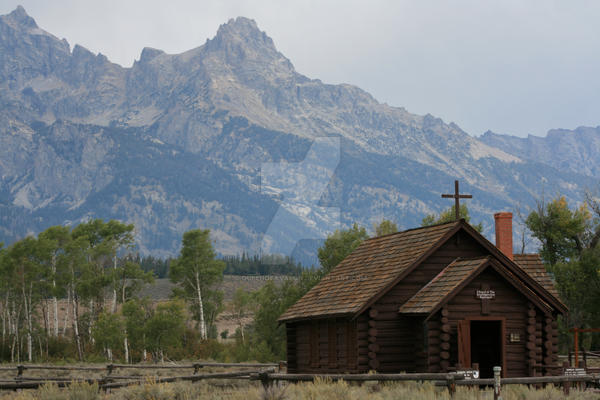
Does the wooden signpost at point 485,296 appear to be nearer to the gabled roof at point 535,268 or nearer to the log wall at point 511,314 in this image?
the log wall at point 511,314

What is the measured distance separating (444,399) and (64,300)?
14420 cm

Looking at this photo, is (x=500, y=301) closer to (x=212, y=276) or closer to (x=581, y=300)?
(x=581, y=300)

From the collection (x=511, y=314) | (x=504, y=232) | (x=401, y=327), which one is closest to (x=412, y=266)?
A: (x=401, y=327)

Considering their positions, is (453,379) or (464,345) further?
(464,345)

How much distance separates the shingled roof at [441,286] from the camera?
2497 cm

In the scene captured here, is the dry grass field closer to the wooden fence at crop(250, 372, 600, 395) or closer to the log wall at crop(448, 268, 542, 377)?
the wooden fence at crop(250, 372, 600, 395)

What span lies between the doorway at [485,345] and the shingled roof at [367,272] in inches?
135

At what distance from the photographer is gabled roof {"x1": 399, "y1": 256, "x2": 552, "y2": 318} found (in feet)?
81.4

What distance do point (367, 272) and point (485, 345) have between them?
4718mm

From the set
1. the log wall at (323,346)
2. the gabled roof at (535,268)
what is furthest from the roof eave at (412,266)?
the gabled roof at (535,268)

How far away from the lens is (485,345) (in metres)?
29.0

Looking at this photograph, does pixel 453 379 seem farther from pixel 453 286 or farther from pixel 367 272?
pixel 367 272

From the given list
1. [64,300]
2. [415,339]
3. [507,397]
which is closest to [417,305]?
[415,339]

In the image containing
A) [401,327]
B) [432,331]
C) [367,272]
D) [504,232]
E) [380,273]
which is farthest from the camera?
[504,232]
